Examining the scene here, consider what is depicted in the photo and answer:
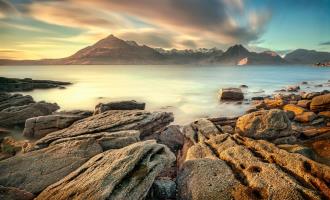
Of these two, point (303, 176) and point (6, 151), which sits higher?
point (303, 176)

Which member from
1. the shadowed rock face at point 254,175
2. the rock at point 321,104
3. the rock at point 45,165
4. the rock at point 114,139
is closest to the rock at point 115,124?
the rock at point 114,139

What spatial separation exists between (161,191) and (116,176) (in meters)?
1.70

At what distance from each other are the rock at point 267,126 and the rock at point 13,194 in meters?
10.1

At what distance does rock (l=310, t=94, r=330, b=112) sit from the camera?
69.8ft

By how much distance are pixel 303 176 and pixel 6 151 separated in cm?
1343

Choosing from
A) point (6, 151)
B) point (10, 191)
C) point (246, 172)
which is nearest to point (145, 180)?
point (246, 172)

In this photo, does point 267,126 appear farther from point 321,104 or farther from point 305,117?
point 321,104

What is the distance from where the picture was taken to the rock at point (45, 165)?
28.3 feet

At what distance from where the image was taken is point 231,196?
7449mm

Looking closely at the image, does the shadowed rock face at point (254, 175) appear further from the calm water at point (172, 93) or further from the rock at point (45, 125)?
the calm water at point (172, 93)

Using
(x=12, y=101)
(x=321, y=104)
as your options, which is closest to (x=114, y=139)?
(x=321, y=104)

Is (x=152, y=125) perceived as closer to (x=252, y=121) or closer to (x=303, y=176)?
(x=252, y=121)

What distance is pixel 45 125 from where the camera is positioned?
53.2 feet

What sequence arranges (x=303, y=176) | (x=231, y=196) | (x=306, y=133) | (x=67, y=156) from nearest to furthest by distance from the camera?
(x=231, y=196)
(x=303, y=176)
(x=67, y=156)
(x=306, y=133)
